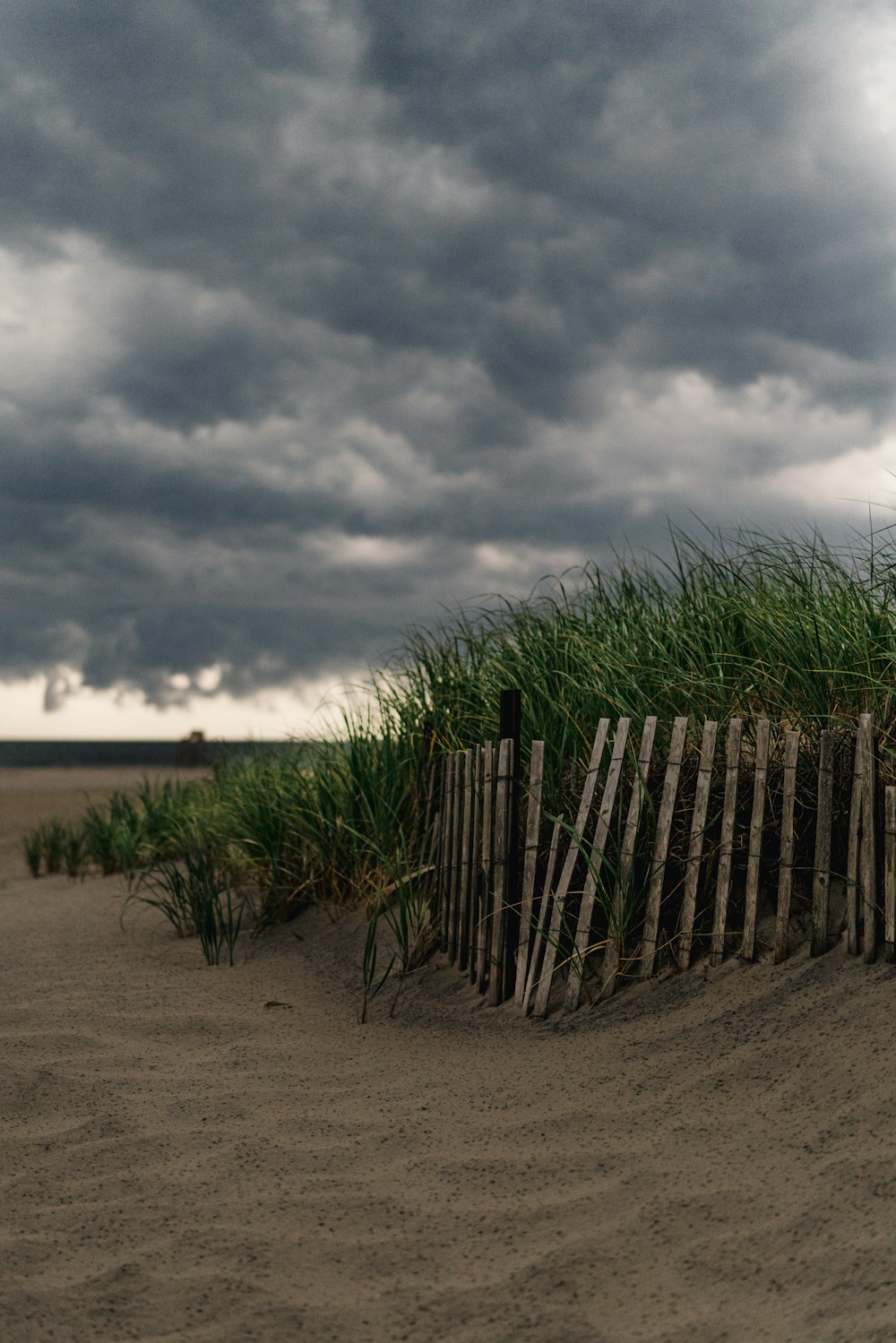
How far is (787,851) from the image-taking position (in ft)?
11.7

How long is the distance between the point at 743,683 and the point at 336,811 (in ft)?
8.40

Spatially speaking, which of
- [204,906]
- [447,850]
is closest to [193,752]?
[204,906]

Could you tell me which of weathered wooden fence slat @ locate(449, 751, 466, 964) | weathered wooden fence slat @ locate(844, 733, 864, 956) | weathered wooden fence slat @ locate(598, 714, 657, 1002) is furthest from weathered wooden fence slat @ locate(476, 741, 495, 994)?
weathered wooden fence slat @ locate(844, 733, 864, 956)

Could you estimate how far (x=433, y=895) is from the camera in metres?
5.07

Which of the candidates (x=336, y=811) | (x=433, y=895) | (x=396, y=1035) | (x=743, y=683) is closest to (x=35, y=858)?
(x=336, y=811)

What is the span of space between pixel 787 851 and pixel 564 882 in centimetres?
87

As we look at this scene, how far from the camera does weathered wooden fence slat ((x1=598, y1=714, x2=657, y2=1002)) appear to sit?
12.5 feet

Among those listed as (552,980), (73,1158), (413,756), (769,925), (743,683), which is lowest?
(73,1158)

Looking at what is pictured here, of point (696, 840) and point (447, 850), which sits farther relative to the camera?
point (447, 850)

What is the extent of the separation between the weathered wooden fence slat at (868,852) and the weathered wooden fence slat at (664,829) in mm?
637

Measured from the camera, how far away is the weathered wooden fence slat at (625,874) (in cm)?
382

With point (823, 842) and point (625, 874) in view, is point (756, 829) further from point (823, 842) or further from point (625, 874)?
point (625, 874)

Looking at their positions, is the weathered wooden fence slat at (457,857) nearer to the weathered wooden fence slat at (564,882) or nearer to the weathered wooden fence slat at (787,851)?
the weathered wooden fence slat at (564,882)

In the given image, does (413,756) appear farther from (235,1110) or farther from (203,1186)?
(203,1186)
